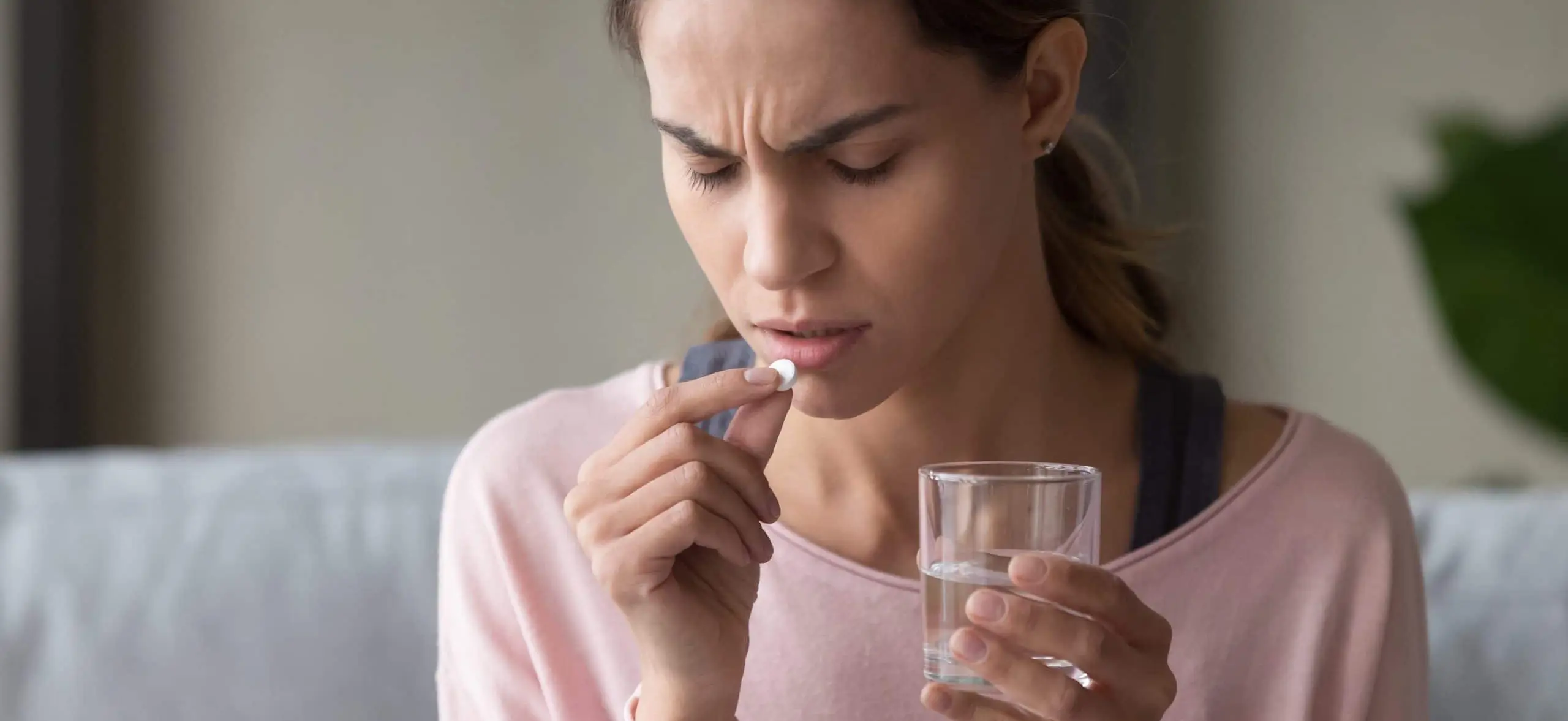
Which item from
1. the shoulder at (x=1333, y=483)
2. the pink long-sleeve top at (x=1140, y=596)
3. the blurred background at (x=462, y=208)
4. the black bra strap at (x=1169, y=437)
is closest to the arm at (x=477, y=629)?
the pink long-sleeve top at (x=1140, y=596)

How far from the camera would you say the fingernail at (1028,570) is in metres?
0.93

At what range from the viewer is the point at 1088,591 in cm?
96

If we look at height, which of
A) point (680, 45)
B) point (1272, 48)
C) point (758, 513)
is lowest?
point (758, 513)

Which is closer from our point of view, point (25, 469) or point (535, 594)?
point (535, 594)

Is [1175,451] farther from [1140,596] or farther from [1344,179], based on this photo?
[1344,179]

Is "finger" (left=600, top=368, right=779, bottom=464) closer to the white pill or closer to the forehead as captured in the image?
the white pill

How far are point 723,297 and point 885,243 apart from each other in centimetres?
15

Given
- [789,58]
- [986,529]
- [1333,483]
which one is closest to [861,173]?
[789,58]

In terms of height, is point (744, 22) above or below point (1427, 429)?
above

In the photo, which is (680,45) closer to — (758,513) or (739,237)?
(739,237)

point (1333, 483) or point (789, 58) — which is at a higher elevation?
point (789, 58)

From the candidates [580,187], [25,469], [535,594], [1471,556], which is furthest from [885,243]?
[580,187]

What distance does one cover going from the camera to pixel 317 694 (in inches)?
68.6

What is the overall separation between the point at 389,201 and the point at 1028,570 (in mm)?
2226
